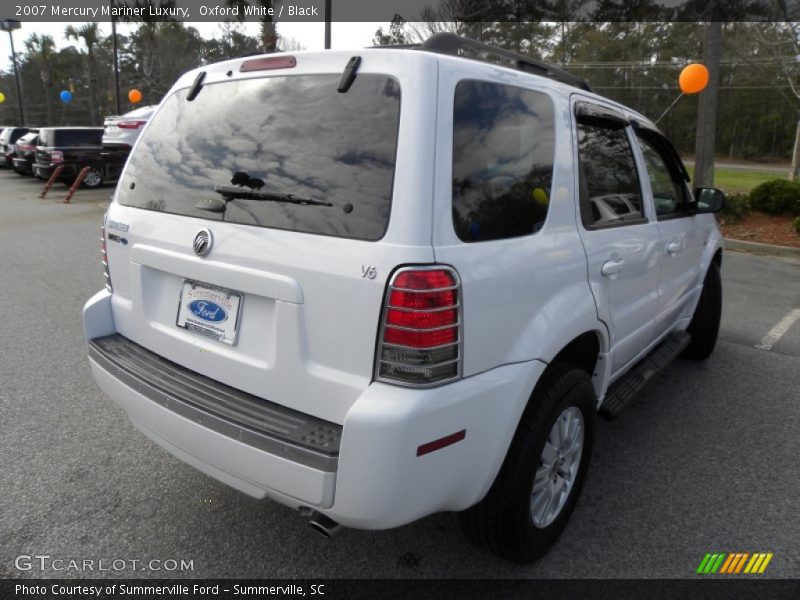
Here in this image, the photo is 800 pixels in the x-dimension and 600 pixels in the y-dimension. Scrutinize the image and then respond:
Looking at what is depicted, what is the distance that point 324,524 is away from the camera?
1893 millimetres

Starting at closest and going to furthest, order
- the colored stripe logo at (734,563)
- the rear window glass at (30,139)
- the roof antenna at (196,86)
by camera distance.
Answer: the colored stripe logo at (734,563), the roof antenna at (196,86), the rear window glass at (30,139)

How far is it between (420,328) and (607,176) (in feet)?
5.18

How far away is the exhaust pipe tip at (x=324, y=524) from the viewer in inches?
74.2

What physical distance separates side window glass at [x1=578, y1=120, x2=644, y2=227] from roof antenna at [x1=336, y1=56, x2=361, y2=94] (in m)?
1.10

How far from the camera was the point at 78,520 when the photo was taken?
8.46 feet

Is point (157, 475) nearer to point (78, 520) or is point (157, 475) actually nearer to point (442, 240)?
point (78, 520)

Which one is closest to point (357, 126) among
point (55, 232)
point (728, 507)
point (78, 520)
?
point (78, 520)

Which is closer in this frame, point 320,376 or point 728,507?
point 320,376

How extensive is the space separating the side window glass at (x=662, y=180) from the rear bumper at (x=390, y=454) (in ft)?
6.11

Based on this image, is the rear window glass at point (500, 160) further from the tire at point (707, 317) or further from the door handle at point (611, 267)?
the tire at point (707, 317)

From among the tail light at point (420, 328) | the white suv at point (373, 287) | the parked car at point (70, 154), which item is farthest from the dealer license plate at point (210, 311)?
the parked car at point (70, 154)

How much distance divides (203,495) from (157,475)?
1.04 feet

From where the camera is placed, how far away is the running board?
2900 millimetres

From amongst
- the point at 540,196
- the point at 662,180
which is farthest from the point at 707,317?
the point at 540,196
